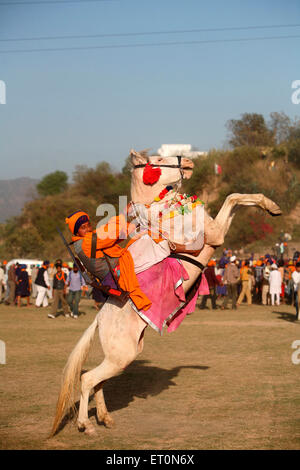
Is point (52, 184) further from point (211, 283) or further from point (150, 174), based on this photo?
point (150, 174)

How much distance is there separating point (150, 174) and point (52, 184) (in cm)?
8076

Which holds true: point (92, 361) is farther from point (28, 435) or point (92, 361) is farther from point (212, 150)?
point (212, 150)

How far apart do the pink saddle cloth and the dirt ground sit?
1.14 meters

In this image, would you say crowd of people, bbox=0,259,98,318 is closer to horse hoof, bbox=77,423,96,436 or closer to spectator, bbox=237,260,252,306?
spectator, bbox=237,260,252,306

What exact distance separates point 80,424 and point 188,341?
7.87m

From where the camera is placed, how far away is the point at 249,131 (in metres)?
71.8

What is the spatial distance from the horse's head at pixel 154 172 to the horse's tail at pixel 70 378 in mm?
1576

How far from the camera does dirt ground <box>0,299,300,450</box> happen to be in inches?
244

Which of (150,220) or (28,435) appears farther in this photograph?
(150,220)

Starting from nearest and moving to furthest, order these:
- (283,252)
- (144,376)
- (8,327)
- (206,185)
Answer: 1. (144,376)
2. (8,327)
3. (283,252)
4. (206,185)

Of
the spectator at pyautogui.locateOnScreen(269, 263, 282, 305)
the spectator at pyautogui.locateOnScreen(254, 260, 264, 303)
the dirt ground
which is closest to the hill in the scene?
the spectator at pyautogui.locateOnScreen(254, 260, 264, 303)

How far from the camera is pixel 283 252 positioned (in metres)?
35.3

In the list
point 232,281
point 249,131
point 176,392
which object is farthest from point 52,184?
point 176,392

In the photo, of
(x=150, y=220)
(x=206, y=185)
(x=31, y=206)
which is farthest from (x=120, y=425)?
(x=31, y=206)
